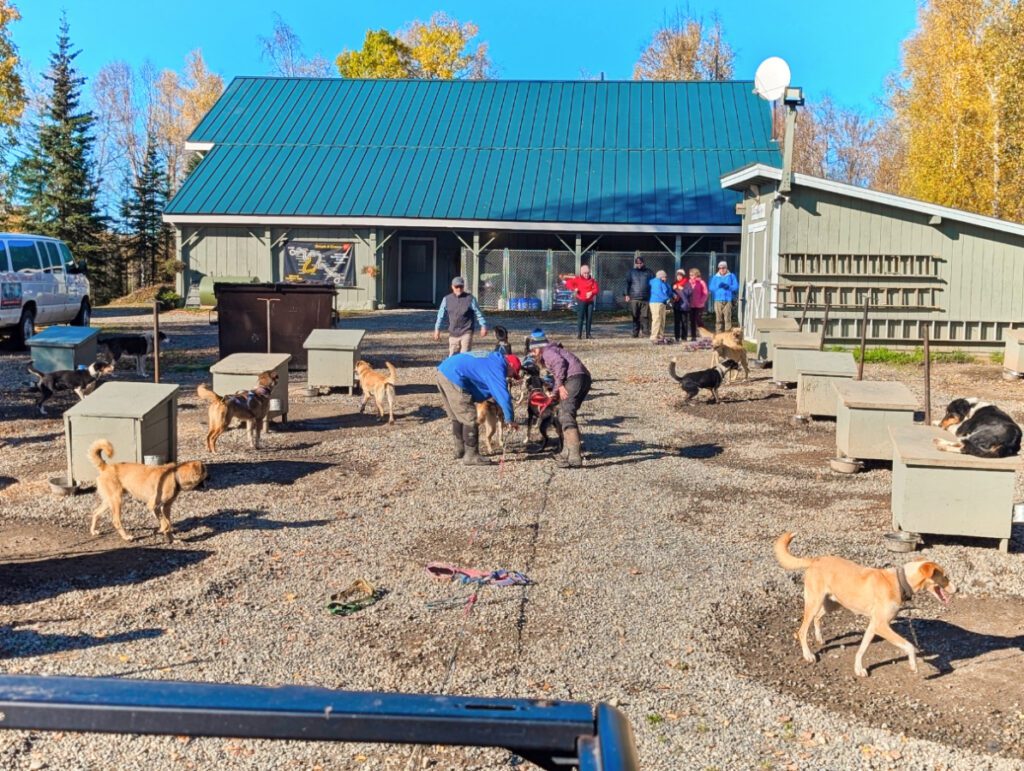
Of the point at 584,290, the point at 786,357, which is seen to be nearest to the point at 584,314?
the point at 584,290

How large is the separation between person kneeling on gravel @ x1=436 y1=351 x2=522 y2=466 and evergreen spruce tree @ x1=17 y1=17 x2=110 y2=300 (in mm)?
Result: 35577

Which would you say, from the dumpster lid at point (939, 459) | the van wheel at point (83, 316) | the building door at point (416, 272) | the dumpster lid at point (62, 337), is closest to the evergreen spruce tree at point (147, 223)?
the building door at point (416, 272)

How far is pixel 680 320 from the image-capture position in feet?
81.4

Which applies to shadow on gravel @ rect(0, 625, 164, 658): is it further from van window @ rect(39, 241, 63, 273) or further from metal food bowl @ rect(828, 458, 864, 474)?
van window @ rect(39, 241, 63, 273)

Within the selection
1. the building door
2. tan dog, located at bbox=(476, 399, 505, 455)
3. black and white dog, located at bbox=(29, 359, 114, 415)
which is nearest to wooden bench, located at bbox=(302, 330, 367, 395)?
black and white dog, located at bbox=(29, 359, 114, 415)

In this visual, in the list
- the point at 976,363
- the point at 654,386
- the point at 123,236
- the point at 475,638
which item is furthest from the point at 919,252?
the point at 123,236

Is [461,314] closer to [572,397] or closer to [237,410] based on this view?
[237,410]

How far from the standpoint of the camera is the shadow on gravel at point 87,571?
7656mm

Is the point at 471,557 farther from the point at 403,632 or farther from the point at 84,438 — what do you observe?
the point at 84,438

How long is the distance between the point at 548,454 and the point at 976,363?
1218 centimetres

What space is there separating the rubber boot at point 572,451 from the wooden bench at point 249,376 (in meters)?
3.98

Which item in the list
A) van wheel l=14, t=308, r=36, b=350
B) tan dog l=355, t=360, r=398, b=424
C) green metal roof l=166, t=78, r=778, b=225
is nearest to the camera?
tan dog l=355, t=360, r=398, b=424

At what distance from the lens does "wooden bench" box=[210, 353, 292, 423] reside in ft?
45.9

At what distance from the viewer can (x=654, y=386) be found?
59.1 ft
